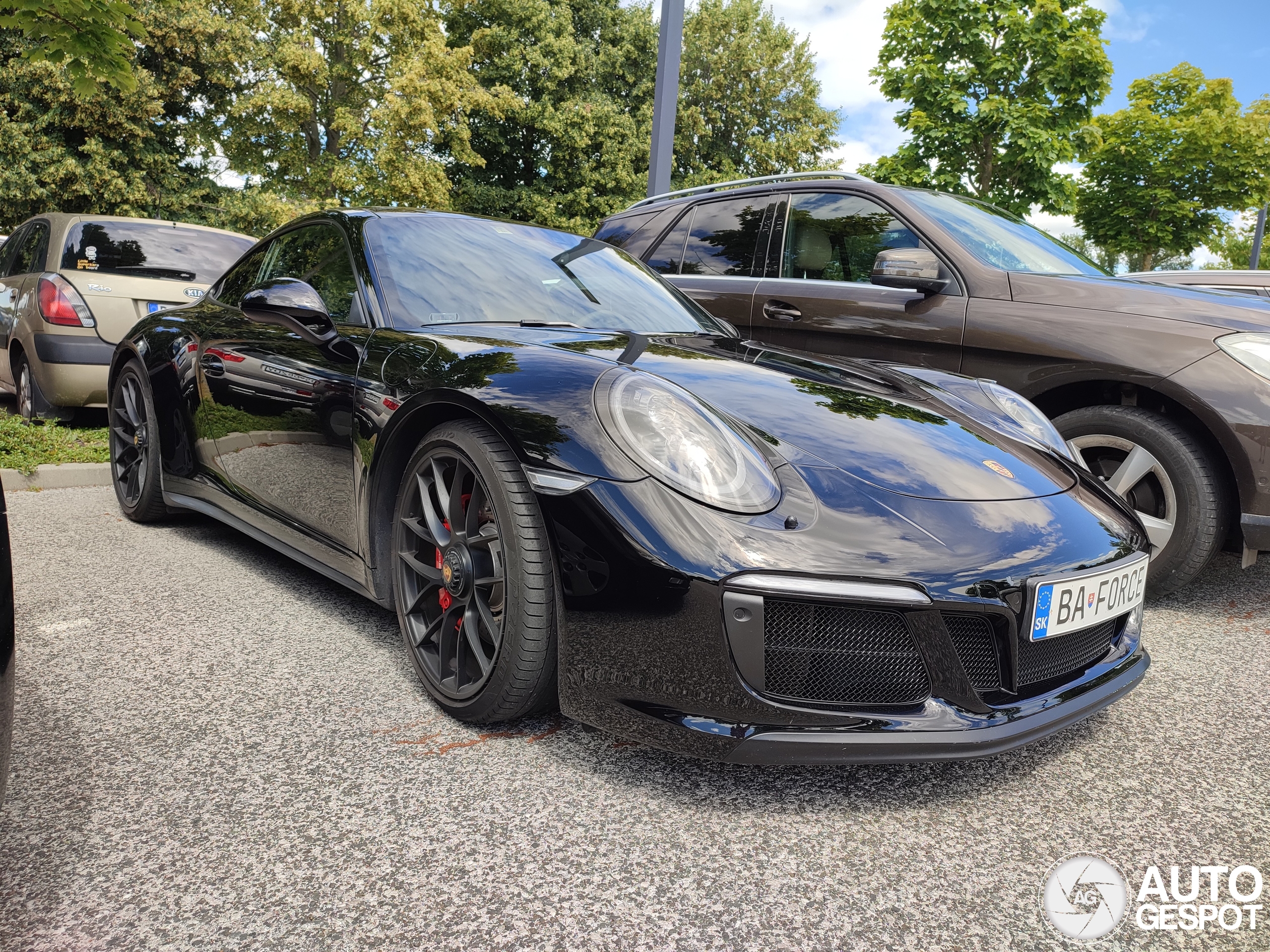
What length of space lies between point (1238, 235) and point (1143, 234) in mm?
28196

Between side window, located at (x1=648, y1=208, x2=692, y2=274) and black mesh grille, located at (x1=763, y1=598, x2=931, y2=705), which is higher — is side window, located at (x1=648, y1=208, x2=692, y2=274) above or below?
above

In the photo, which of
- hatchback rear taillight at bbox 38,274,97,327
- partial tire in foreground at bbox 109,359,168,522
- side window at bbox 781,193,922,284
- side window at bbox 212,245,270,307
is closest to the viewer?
side window at bbox 212,245,270,307

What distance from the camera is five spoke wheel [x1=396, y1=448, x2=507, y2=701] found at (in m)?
2.14

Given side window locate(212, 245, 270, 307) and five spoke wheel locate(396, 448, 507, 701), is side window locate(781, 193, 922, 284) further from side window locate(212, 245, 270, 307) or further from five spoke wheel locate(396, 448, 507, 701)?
five spoke wheel locate(396, 448, 507, 701)

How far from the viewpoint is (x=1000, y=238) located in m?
4.14

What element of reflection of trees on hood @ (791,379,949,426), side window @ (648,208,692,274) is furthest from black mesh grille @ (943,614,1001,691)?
side window @ (648,208,692,274)

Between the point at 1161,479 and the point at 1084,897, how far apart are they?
2096 millimetres

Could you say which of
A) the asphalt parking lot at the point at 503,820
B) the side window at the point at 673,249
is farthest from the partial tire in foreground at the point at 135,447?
the side window at the point at 673,249

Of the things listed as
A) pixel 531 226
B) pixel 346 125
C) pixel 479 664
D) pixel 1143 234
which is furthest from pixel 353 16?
pixel 479 664

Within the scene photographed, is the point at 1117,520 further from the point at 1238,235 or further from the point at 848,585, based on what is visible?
the point at 1238,235

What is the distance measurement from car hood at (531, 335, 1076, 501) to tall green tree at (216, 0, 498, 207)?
21335 mm

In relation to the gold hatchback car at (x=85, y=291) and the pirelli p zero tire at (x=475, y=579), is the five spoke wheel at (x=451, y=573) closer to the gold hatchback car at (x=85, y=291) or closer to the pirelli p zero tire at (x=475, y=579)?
the pirelli p zero tire at (x=475, y=579)

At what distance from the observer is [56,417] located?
600cm

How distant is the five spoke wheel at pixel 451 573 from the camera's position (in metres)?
2.14
